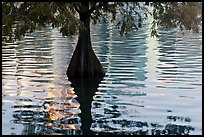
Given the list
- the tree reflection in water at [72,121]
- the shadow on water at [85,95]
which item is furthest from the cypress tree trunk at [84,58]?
the tree reflection in water at [72,121]

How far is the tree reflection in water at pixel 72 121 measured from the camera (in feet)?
49.9

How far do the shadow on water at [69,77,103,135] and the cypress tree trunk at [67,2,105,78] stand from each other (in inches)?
26.3

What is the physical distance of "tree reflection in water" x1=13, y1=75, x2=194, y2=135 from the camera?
49.9 ft

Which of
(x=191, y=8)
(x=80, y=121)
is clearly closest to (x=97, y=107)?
(x=80, y=121)

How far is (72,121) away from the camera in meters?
16.7

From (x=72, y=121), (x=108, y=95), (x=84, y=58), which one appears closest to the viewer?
(x=72, y=121)

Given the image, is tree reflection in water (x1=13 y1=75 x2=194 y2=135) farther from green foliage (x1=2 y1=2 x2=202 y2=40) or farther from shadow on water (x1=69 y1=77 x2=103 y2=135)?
green foliage (x1=2 y1=2 x2=202 y2=40)

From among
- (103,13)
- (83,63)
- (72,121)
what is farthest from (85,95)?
(103,13)

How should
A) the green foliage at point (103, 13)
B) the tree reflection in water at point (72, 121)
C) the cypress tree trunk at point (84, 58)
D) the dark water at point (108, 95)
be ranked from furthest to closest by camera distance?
the cypress tree trunk at point (84, 58)
the dark water at point (108, 95)
the green foliage at point (103, 13)
the tree reflection in water at point (72, 121)

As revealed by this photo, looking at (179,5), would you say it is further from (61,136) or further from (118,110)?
(61,136)

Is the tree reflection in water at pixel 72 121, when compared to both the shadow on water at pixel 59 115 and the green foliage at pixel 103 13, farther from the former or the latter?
the green foliage at pixel 103 13

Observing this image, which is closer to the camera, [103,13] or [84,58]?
[84,58]

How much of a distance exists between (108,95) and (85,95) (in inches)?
55.6

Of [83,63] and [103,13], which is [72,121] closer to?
[83,63]
